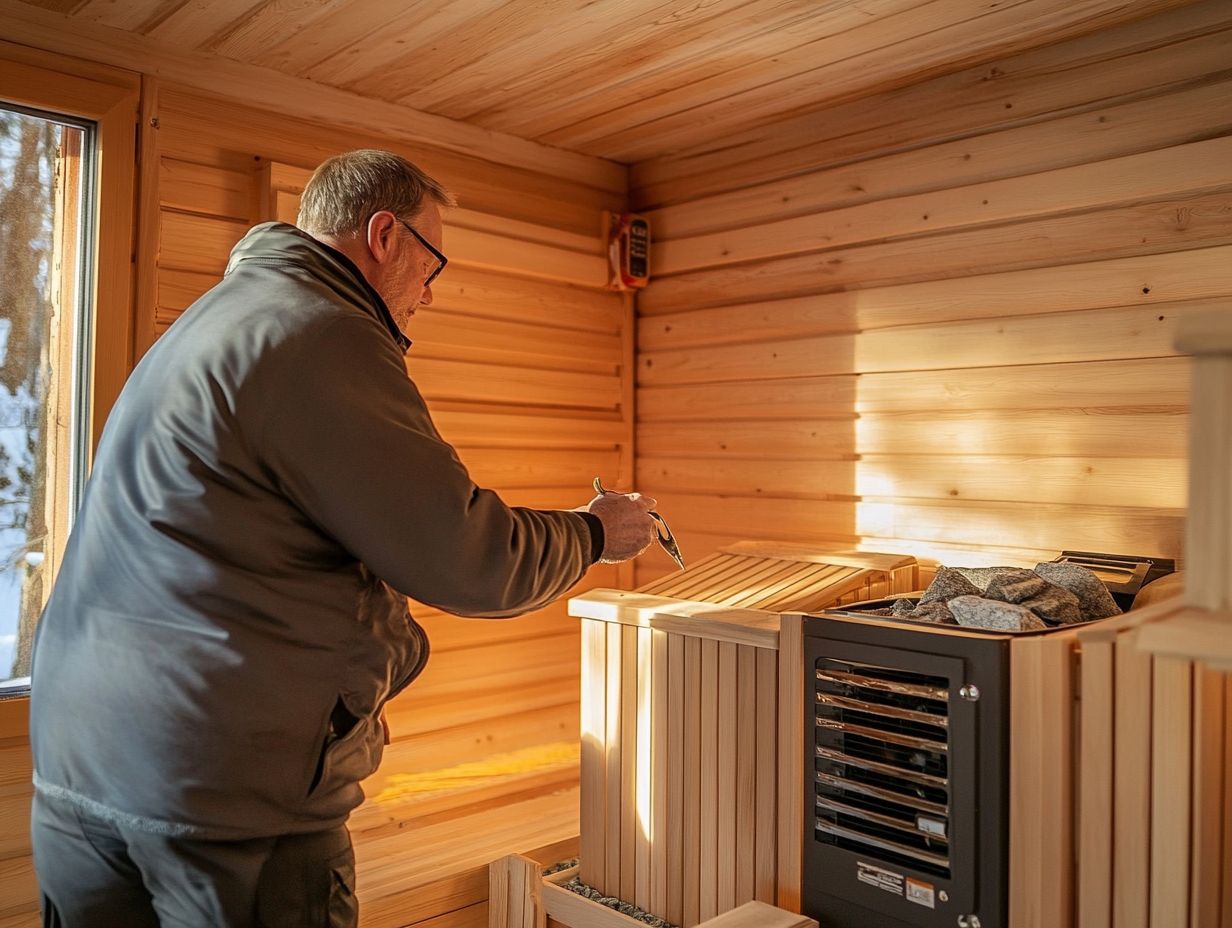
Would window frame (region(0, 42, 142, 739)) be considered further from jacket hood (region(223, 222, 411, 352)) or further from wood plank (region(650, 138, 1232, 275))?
wood plank (region(650, 138, 1232, 275))

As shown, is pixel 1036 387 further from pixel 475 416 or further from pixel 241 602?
pixel 241 602

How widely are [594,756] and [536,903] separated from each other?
38 cm

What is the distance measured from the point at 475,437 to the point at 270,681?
1.78m

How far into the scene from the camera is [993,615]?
177 cm

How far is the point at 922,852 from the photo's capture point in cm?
179

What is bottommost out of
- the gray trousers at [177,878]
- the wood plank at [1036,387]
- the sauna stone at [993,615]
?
the gray trousers at [177,878]

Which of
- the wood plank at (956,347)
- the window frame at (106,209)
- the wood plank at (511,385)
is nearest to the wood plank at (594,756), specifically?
the wood plank at (511,385)

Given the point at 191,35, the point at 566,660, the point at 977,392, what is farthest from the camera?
the point at 566,660

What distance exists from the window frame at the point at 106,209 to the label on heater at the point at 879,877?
1.80 m

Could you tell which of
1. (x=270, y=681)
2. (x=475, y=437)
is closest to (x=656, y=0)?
(x=475, y=437)

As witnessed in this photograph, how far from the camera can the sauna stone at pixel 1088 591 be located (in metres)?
1.91

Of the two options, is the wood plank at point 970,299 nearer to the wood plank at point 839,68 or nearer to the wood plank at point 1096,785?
the wood plank at point 839,68

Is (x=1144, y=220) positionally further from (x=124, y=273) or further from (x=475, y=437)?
(x=124, y=273)

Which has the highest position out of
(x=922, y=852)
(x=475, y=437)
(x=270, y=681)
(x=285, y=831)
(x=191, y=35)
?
(x=191, y=35)
